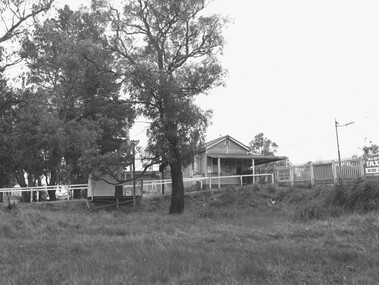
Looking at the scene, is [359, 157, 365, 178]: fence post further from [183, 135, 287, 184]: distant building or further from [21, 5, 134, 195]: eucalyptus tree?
[183, 135, 287, 184]: distant building

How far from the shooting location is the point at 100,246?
10.1 metres

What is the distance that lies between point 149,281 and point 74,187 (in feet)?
72.6

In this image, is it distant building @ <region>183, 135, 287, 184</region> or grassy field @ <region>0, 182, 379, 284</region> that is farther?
distant building @ <region>183, 135, 287, 184</region>

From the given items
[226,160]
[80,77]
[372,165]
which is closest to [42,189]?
[80,77]

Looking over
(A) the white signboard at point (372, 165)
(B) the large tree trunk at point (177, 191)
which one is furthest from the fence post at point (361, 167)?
(B) the large tree trunk at point (177, 191)

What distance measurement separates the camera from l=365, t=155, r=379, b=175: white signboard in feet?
66.2

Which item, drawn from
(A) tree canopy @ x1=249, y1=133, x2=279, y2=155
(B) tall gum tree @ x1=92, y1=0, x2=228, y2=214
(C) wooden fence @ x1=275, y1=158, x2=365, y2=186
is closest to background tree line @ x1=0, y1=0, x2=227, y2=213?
(B) tall gum tree @ x1=92, y1=0, x2=228, y2=214

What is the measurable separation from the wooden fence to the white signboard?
1.74ft

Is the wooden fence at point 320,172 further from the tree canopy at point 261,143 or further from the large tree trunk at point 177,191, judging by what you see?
the tree canopy at point 261,143

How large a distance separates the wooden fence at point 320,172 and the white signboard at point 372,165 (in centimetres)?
53

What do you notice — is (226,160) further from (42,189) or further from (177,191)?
(42,189)

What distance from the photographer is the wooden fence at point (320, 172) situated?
873 inches

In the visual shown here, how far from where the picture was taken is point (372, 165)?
20.4 metres

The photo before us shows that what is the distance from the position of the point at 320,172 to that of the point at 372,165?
14.7ft
